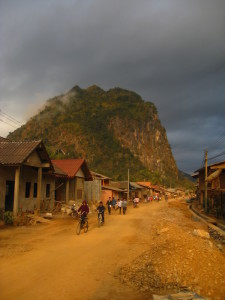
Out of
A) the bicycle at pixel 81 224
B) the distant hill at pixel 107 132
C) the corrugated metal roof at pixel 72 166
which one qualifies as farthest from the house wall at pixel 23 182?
the distant hill at pixel 107 132

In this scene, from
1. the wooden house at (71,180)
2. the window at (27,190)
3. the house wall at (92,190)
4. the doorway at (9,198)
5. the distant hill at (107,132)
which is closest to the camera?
the doorway at (9,198)

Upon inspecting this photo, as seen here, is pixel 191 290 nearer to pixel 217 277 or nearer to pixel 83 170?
pixel 217 277

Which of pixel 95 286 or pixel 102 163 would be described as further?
pixel 102 163

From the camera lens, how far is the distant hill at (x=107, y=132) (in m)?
124

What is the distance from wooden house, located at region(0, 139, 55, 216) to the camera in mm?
18094

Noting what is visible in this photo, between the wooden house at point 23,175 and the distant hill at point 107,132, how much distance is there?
79.4 metres

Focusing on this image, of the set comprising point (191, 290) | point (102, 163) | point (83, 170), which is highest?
point (102, 163)

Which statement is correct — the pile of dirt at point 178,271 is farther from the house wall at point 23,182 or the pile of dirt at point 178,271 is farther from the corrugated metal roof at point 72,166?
the corrugated metal roof at point 72,166

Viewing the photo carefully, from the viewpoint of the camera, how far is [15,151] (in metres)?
19.3

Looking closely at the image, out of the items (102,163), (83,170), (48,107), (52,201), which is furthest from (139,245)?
(48,107)

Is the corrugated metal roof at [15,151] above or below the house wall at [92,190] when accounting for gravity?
above

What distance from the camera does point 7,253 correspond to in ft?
32.8

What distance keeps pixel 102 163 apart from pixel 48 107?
4916 cm

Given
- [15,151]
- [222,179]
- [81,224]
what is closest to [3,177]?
[15,151]
